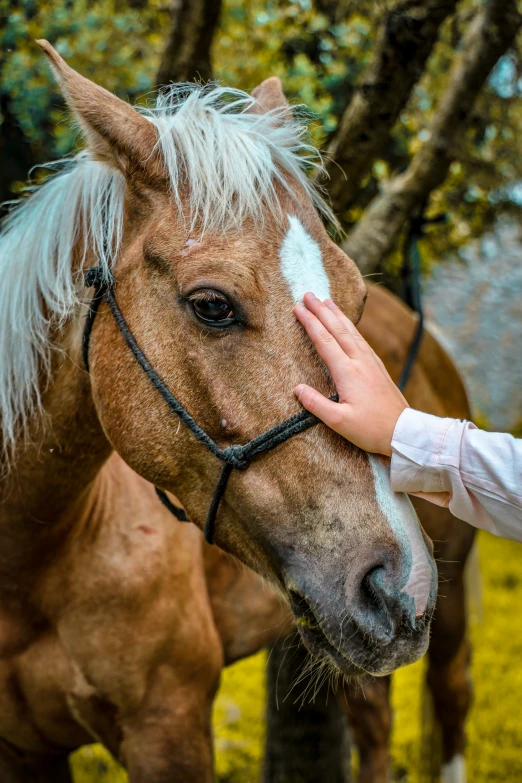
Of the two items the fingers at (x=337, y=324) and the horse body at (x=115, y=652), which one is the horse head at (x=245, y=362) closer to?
the fingers at (x=337, y=324)

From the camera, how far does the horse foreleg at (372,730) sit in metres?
3.50

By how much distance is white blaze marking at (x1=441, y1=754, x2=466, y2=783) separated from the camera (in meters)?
3.54

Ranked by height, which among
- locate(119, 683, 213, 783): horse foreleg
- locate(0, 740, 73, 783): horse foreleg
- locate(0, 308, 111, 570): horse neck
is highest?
locate(0, 308, 111, 570): horse neck

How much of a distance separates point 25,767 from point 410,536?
1.69 meters

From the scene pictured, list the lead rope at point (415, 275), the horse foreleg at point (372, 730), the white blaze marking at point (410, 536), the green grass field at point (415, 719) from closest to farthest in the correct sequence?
the white blaze marking at point (410, 536), the lead rope at point (415, 275), the horse foreleg at point (372, 730), the green grass field at point (415, 719)

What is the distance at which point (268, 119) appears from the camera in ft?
5.90

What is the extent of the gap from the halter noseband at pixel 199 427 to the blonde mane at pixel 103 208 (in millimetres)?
57

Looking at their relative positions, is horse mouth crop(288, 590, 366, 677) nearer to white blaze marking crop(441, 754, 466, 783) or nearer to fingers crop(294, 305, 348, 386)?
fingers crop(294, 305, 348, 386)

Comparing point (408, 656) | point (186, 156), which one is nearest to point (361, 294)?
point (186, 156)

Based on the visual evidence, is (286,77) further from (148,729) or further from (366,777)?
(366,777)

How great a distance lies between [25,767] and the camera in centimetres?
230

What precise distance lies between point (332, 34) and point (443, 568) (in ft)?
8.38

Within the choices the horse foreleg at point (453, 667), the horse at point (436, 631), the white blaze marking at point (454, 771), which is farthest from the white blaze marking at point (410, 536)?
the white blaze marking at point (454, 771)

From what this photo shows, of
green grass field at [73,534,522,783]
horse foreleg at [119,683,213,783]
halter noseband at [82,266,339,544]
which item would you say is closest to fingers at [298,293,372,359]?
halter noseband at [82,266,339,544]
